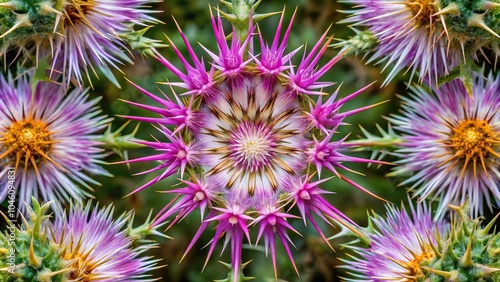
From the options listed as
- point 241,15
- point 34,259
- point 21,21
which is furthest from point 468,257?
point 21,21

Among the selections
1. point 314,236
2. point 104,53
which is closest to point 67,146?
point 104,53

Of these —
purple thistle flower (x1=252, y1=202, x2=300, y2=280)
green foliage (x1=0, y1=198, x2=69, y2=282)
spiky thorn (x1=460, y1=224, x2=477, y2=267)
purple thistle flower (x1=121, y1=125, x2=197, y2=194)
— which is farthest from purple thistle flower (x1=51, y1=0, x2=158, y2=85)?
spiky thorn (x1=460, y1=224, x2=477, y2=267)

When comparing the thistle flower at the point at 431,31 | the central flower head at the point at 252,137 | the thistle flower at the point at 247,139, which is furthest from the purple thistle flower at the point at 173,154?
the thistle flower at the point at 431,31

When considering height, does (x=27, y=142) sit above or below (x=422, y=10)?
below

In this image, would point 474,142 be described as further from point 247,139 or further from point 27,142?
point 27,142

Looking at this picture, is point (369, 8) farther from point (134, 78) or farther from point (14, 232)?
point (14, 232)

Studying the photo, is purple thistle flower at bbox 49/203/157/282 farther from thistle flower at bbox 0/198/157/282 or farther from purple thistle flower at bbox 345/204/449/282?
purple thistle flower at bbox 345/204/449/282
